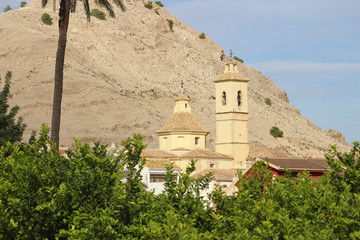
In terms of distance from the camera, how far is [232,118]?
64.3 m

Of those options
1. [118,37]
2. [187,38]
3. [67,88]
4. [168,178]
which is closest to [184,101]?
[67,88]

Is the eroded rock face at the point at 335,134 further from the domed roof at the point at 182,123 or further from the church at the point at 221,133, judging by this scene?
the domed roof at the point at 182,123

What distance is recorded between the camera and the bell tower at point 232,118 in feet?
209

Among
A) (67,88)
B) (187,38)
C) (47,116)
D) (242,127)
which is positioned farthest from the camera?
(187,38)

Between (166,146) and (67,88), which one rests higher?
(67,88)

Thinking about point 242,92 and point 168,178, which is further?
point 242,92

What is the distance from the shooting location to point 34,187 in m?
16.2

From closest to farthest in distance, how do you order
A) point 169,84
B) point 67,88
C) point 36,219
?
1. point 36,219
2. point 67,88
3. point 169,84

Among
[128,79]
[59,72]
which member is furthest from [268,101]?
[59,72]

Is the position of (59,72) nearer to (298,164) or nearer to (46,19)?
(298,164)

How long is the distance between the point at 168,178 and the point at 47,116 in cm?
7954

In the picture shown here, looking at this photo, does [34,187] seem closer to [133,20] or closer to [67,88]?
[67,88]

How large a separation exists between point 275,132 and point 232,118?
59399mm

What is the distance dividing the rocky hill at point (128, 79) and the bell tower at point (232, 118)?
504 inches
